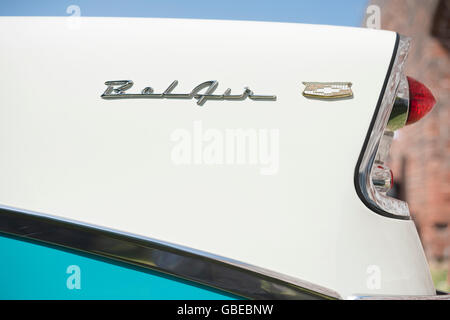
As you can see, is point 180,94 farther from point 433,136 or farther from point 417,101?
point 433,136

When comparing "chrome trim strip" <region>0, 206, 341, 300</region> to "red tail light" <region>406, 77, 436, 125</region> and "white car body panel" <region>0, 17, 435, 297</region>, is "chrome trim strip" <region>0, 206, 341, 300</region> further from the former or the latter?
"red tail light" <region>406, 77, 436, 125</region>

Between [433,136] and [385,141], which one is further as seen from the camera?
[433,136]

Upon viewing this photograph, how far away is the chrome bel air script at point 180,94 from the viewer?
869mm

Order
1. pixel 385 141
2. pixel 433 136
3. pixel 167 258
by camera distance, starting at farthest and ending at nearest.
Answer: pixel 433 136 → pixel 385 141 → pixel 167 258

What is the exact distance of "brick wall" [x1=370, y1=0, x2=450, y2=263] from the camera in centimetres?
480

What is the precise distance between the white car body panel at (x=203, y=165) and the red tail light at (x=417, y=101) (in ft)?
0.50

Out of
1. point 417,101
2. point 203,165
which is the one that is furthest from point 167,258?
point 417,101

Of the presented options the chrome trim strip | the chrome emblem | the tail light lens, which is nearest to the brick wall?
the tail light lens

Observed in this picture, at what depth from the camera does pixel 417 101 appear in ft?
3.30

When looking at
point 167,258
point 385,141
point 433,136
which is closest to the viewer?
point 167,258

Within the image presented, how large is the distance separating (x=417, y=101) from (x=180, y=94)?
604 mm

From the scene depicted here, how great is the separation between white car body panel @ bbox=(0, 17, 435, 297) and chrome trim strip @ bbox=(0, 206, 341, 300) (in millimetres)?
18

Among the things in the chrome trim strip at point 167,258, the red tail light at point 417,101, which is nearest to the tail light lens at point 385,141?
the red tail light at point 417,101

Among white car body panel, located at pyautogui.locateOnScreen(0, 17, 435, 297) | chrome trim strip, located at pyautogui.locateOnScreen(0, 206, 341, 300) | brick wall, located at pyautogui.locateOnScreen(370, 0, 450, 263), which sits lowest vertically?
chrome trim strip, located at pyautogui.locateOnScreen(0, 206, 341, 300)
